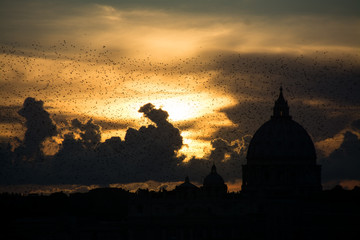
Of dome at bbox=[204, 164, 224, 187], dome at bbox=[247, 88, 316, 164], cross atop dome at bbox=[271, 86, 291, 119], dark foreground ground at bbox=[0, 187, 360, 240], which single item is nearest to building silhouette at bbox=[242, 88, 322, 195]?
dome at bbox=[247, 88, 316, 164]

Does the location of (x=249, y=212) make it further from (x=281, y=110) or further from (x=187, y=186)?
(x=281, y=110)

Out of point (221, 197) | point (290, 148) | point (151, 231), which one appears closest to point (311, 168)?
point (290, 148)

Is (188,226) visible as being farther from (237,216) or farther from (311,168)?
(311,168)

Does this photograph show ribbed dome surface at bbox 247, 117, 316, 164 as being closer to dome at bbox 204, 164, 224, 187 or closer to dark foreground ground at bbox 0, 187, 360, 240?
dome at bbox 204, 164, 224, 187

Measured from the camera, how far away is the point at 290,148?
7195 inches

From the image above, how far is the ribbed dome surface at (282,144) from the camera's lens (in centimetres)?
18225

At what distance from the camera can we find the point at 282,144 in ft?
601

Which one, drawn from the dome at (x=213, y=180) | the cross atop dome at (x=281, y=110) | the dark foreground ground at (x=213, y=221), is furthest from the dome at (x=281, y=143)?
the dark foreground ground at (x=213, y=221)

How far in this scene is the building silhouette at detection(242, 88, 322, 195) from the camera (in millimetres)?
180500

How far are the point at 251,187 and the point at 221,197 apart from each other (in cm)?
1327

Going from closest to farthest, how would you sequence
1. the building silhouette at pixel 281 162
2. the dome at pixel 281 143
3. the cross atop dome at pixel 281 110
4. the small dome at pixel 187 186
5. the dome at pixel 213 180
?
the small dome at pixel 187 186 → the building silhouette at pixel 281 162 → the dome at pixel 281 143 → the dome at pixel 213 180 → the cross atop dome at pixel 281 110

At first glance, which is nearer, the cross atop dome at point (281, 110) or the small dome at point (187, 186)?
the small dome at point (187, 186)

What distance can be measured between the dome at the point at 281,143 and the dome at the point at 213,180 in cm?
560

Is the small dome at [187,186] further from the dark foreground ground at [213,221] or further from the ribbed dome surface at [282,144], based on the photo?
the ribbed dome surface at [282,144]
